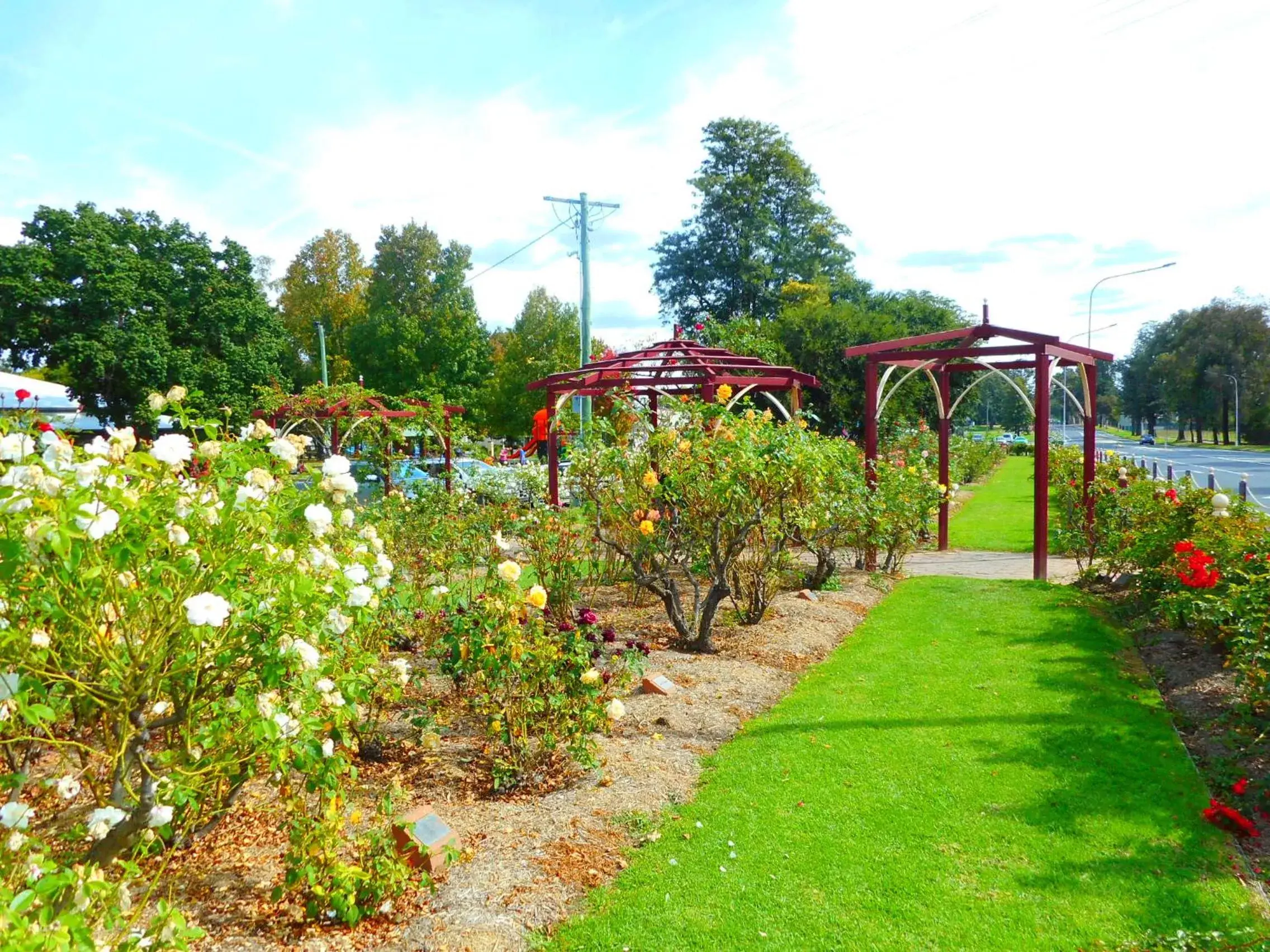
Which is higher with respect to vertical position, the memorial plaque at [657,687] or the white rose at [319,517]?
the white rose at [319,517]

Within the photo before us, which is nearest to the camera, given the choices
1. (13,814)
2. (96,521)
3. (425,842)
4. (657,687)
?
(13,814)

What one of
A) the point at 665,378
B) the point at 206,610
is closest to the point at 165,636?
the point at 206,610

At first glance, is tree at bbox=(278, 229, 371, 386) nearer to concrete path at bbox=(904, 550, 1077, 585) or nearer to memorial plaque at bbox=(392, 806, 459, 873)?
concrete path at bbox=(904, 550, 1077, 585)

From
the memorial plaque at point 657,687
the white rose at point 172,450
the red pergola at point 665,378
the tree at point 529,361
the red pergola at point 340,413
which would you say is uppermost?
the tree at point 529,361

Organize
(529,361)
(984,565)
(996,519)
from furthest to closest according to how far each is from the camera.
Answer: (529,361)
(996,519)
(984,565)

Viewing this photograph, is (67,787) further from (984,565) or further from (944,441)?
(944,441)

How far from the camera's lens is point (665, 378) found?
11500 millimetres

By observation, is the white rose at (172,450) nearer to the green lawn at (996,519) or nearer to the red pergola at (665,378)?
the red pergola at (665,378)

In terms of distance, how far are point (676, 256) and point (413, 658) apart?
108 ft

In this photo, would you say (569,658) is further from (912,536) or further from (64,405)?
(64,405)

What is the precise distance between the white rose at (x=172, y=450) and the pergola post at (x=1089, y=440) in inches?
350

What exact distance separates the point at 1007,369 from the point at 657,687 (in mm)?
7264

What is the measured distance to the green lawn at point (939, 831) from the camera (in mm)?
3002

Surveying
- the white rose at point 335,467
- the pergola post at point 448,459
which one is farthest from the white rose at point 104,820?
the pergola post at point 448,459
